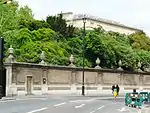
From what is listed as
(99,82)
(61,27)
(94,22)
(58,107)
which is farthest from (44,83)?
(94,22)

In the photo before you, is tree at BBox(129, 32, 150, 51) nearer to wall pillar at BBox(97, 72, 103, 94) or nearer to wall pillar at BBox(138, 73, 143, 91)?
wall pillar at BBox(138, 73, 143, 91)

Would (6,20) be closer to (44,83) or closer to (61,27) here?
(61,27)

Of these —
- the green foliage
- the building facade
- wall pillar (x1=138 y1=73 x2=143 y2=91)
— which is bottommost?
wall pillar (x1=138 y1=73 x2=143 y2=91)

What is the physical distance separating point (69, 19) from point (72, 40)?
5744 cm

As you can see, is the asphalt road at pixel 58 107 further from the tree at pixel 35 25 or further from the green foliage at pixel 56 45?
the tree at pixel 35 25

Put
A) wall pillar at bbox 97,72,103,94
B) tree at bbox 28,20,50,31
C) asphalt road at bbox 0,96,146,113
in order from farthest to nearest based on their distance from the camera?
tree at bbox 28,20,50,31 < wall pillar at bbox 97,72,103,94 < asphalt road at bbox 0,96,146,113

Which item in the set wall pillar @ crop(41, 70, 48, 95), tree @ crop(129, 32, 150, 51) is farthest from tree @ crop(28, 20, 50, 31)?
tree @ crop(129, 32, 150, 51)

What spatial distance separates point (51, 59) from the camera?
59.7 metres

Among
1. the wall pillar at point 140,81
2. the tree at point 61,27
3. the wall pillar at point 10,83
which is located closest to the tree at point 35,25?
the tree at point 61,27

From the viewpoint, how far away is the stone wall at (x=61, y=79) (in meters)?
45.1

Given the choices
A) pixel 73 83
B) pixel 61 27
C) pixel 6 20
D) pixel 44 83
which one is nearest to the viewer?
pixel 44 83

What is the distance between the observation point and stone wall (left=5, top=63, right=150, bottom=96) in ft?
148

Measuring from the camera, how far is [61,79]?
2030 inches

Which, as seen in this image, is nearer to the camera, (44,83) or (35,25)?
(44,83)
